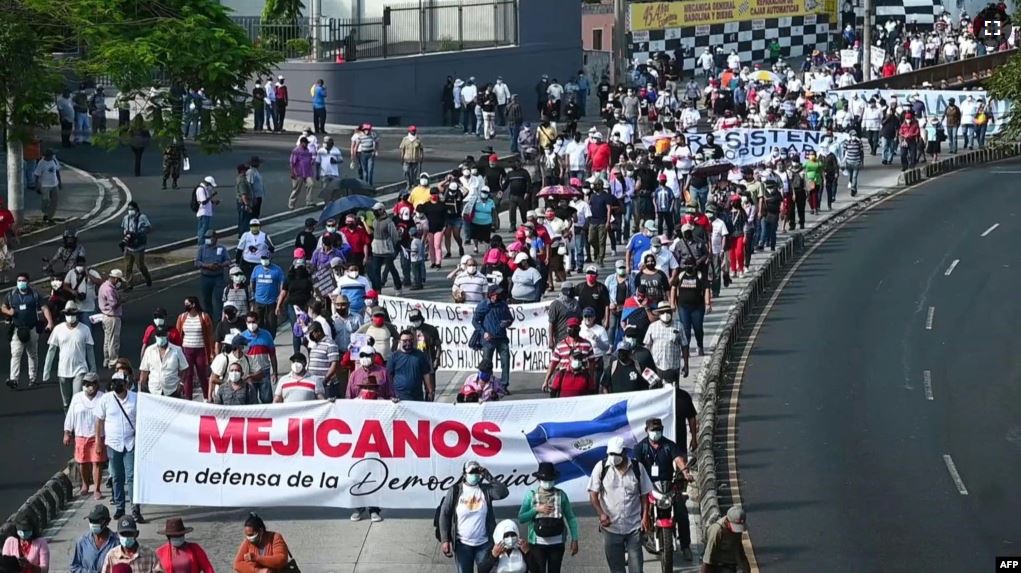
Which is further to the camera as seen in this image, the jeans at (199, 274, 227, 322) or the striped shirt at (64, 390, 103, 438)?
the jeans at (199, 274, 227, 322)

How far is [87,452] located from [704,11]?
48.7m

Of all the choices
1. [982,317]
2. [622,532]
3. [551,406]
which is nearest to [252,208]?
[982,317]

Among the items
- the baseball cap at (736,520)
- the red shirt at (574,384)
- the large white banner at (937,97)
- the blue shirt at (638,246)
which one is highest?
the large white banner at (937,97)

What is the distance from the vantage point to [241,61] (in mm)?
33938

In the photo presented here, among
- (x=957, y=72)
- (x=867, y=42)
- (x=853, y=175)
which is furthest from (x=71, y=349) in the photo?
(x=957, y=72)

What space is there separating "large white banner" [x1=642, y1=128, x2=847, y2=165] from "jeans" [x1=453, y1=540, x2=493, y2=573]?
26.4 m

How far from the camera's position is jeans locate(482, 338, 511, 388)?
22344mm

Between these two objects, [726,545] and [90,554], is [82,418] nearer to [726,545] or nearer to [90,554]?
[90,554]

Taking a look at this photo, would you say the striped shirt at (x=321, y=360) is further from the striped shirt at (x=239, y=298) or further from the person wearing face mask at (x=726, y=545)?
the person wearing face mask at (x=726, y=545)

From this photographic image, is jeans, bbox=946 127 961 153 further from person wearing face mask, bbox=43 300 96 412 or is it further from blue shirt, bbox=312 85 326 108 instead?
person wearing face mask, bbox=43 300 96 412

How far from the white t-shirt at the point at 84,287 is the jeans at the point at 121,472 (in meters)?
6.50

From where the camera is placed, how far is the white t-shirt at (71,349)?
21.3m

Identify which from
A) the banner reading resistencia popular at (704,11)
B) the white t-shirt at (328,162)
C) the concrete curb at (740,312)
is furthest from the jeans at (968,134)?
the white t-shirt at (328,162)

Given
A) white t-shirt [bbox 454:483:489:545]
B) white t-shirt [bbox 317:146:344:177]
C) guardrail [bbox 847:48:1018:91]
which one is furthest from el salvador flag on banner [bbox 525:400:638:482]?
guardrail [bbox 847:48:1018:91]
